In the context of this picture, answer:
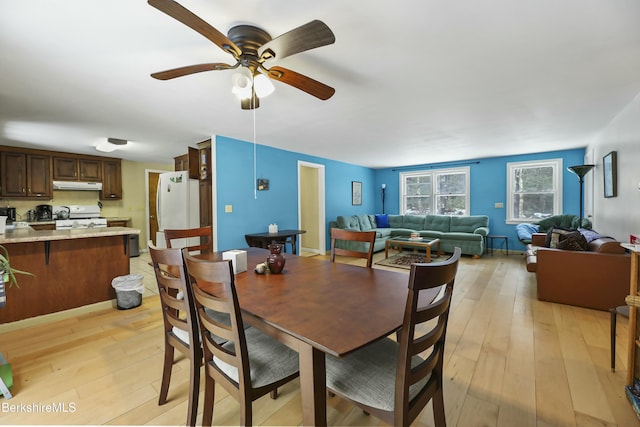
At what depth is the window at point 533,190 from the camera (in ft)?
17.9

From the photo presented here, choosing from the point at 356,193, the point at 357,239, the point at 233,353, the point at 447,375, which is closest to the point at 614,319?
the point at 447,375

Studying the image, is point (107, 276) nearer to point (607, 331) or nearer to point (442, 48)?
point (442, 48)

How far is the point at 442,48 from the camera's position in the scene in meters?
1.84

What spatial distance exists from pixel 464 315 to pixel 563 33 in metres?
2.41

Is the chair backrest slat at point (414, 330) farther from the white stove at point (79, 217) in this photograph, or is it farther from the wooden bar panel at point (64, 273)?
the white stove at point (79, 217)

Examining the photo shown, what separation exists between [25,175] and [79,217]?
3.44 ft

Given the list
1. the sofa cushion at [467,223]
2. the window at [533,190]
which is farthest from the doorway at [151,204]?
the window at [533,190]

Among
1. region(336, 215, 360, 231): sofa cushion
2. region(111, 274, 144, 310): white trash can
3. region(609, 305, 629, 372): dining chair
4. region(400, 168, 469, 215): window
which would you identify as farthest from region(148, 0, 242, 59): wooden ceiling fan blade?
region(400, 168, 469, 215): window

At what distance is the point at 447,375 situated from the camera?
70.5 inches

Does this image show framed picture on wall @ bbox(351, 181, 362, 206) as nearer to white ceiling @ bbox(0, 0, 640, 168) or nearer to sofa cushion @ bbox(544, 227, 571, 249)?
white ceiling @ bbox(0, 0, 640, 168)

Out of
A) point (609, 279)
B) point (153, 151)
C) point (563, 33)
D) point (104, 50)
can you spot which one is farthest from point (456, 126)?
point (153, 151)

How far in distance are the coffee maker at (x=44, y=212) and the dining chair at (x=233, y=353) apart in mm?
5865

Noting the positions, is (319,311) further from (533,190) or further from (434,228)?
(533,190)

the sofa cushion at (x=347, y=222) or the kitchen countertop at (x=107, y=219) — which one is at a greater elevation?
the kitchen countertop at (x=107, y=219)
